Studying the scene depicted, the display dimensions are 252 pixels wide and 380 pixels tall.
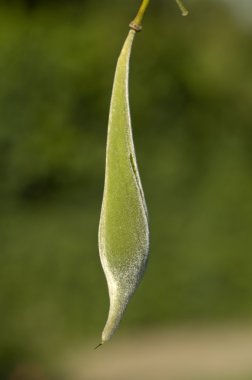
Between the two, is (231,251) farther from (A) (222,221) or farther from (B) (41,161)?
(B) (41,161)

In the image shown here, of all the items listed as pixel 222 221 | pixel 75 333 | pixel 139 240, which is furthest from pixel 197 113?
pixel 139 240

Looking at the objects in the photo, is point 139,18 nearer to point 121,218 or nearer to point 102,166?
point 121,218

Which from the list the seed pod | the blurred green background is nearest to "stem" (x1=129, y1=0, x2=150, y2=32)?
the seed pod

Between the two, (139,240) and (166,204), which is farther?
(166,204)

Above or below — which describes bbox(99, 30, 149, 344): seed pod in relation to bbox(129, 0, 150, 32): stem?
below

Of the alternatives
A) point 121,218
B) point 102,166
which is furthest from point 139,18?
point 102,166

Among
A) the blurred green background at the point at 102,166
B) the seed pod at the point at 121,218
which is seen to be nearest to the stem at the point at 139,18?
the seed pod at the point at 121,218

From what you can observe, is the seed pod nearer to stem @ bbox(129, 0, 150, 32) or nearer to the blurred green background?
stem @ bbox(129, 0, 150, 32)
